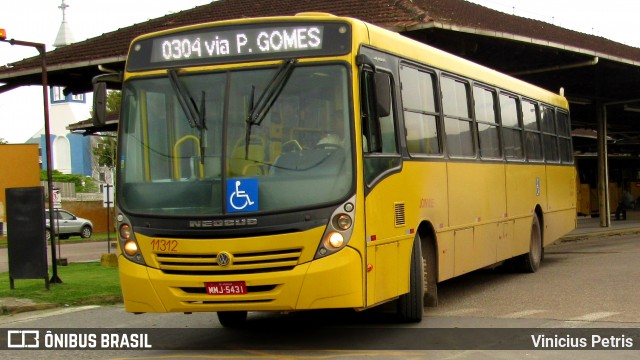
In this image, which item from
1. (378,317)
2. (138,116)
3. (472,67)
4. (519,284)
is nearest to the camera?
(138,116)

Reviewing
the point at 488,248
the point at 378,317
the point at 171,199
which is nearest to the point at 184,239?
the point at 171,199

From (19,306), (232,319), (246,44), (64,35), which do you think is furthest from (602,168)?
(64,35)

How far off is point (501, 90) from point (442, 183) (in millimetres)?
3815

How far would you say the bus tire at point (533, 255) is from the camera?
51.2 ft

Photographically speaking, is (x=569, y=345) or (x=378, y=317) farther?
(x=378, y=317)

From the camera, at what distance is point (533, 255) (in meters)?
15.8

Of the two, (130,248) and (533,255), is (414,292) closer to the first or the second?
(130,248)

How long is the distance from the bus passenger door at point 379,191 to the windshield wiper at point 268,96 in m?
0.71

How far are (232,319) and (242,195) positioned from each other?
2.78 m

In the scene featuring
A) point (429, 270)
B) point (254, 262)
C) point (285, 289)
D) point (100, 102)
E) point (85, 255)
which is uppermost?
point (100, 102)

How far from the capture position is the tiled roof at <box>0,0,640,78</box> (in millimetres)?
18438

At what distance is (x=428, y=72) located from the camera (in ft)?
36.3

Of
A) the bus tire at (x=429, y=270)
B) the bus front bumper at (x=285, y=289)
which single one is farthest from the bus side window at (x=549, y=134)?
the bus front bumper at (x=285, y=289)

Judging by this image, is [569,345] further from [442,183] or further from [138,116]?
[138,116]
